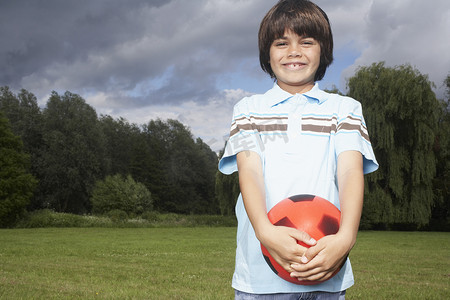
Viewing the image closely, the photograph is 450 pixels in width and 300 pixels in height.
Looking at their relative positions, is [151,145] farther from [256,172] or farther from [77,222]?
[256,172]

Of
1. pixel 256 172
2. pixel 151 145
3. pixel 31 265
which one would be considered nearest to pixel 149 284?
pixel 31 265

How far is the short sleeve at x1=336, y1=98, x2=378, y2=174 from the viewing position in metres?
1.89

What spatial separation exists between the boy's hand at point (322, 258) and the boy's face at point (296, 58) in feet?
2.44

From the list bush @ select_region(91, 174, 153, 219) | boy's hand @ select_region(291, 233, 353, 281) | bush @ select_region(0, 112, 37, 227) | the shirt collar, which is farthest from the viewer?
bush @ select_region(91, 174, 153, 219)

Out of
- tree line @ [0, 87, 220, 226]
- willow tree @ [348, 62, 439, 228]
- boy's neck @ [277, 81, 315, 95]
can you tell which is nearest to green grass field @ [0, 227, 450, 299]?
boy's neck @ [277, 81, 315, 95]

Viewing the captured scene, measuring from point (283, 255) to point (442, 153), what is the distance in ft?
90.8

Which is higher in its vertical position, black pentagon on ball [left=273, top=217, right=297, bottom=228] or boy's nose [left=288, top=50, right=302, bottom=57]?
boy's nose [left=288, top=50, right=302, bottom=57]

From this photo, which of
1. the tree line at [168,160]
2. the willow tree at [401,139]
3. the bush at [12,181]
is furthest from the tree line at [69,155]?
the willow tree at [401,139]

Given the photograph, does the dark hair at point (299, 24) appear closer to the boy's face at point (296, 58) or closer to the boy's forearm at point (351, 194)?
the boy's face at point (296, 58)

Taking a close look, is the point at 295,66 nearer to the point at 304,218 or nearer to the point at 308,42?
the point at 308,42

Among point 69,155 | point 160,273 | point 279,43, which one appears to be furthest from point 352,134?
point 69,155

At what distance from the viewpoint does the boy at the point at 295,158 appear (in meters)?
1.71

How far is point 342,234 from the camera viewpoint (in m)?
1.70

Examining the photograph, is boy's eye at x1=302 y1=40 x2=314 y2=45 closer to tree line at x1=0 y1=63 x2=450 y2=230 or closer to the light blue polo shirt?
the light blue polo shirt
